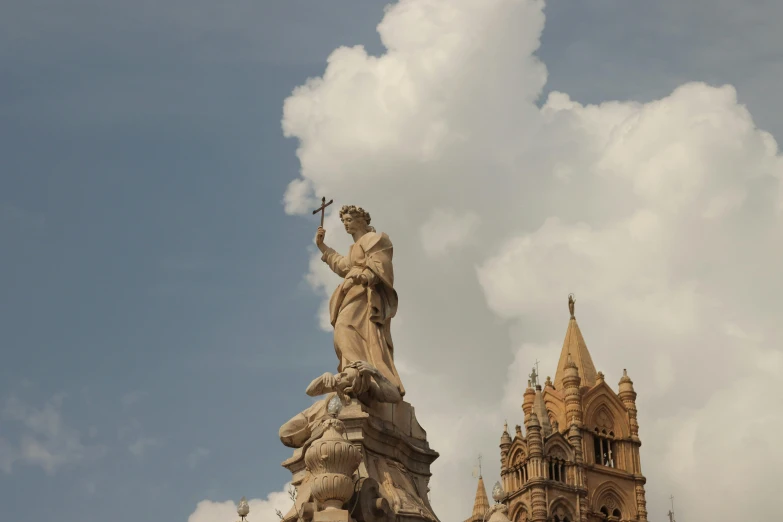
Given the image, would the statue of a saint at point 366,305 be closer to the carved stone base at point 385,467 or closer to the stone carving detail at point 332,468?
the carved stone base at point 385,467

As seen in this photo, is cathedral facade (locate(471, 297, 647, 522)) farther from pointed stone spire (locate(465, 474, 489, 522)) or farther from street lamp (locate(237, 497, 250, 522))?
street lamp (locate(237, 497, 250, 522))

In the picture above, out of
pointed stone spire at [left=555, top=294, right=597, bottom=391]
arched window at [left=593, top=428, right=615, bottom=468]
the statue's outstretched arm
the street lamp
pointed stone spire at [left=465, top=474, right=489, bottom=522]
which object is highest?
pointed stone spire at [left=555, top=294, right=597, bottom=391]

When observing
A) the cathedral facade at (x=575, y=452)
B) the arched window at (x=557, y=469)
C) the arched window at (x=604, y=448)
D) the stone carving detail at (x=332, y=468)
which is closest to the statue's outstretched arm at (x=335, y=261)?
the stone carving detail at (x=332, y=468)

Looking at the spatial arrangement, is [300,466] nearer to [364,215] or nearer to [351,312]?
[351,312]

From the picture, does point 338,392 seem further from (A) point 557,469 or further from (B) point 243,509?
(A) point 557,469

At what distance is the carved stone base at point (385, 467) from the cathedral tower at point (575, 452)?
67.1 meters

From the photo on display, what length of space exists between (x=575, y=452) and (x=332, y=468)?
7428 centimetres

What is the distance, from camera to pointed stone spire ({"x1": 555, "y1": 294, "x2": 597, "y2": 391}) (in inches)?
3565

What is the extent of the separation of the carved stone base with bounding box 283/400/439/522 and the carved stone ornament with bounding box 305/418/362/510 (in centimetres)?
25

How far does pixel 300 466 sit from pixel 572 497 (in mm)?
71196

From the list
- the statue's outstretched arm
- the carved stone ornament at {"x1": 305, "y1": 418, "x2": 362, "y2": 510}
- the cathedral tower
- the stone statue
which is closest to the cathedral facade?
the cathedral tower

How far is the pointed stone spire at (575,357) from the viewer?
297 feet

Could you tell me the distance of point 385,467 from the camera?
569 inches

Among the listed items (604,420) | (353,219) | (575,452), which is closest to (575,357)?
(604,420)
